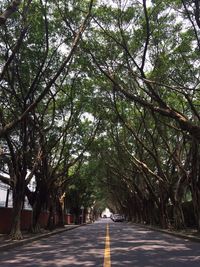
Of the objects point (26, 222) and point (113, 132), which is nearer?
point (26, 222)

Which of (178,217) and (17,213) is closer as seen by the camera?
(17,213)

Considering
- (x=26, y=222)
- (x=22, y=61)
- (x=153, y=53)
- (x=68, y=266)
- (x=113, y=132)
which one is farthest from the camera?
(x=113, y=132)

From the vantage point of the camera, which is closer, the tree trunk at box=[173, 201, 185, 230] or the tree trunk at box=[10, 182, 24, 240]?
the tree trunk at box=[10, 182, 24, 240]

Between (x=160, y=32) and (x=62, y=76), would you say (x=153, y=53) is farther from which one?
(x=62, y=76)

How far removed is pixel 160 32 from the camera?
21.4 metres

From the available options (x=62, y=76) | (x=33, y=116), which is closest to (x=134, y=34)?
(x=62, y=76)

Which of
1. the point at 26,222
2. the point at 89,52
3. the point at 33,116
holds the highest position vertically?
the point at 89,52

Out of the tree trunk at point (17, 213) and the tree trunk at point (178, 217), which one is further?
the tree trunk at point (178, 217)

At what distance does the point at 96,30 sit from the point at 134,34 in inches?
72.0

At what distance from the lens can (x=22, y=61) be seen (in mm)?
20141

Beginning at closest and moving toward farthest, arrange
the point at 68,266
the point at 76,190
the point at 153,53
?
1. the point at 68,266
2. the point at 153,53
3. the point at 76,190

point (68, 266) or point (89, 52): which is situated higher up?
point (89, 52)

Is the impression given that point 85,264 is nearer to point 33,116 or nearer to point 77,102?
point 33,116

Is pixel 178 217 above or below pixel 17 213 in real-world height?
above
